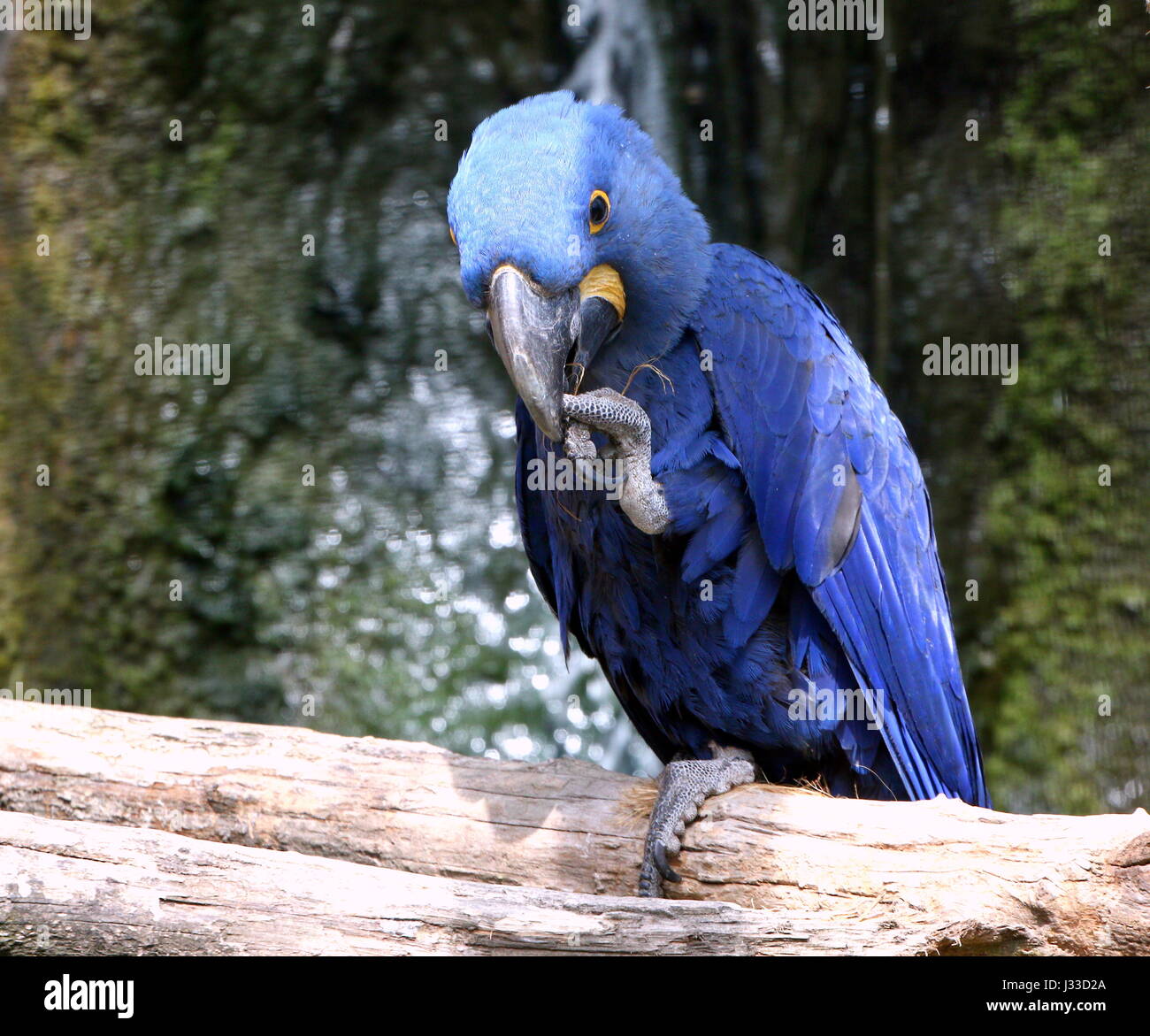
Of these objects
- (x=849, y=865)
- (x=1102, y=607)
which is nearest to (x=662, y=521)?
(x=849, y=865)

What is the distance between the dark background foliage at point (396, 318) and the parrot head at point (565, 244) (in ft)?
9.65

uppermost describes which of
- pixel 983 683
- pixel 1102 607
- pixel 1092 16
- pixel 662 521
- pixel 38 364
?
pixel 1092 16

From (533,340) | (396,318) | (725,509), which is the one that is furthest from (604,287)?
(396,318)

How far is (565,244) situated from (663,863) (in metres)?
1.47

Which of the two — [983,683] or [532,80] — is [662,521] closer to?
[983,683]

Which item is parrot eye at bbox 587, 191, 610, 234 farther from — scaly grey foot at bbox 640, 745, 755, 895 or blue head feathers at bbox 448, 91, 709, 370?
scaly grey foot at bbox 640, 745, 755, 895

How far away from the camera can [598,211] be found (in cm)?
258

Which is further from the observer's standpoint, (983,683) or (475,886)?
(983,683)

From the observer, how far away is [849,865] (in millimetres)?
2342

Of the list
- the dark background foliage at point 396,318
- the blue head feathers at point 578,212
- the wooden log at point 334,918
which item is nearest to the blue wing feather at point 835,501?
the blue head feathers at point 578,212

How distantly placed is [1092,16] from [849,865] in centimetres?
425

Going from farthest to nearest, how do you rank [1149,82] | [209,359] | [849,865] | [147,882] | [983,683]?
1. [209,359]
2. [983,683]
3. [1149,82]
4. [849,865]
5. [147,882]

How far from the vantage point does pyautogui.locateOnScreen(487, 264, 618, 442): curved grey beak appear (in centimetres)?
242

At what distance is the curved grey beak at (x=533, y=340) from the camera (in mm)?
2416
